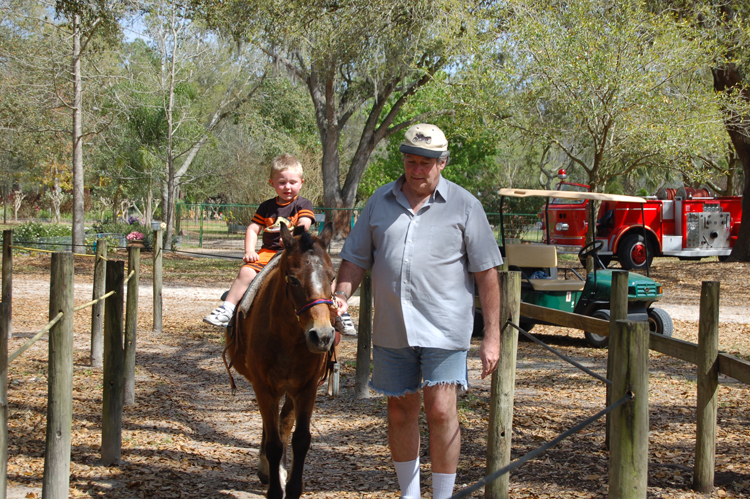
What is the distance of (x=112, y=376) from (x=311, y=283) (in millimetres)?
1943

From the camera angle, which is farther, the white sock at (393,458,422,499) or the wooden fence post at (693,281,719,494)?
the wooden fence post at (693,281,719,494)

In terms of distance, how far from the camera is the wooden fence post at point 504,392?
3.88 metres

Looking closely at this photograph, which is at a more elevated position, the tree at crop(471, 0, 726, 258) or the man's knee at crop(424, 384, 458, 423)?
the tree at crop(471, 0, 726, 258)

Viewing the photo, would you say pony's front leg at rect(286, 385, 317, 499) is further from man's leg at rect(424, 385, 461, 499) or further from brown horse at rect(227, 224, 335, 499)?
man's leg at rect(424, 385, 461, 499)

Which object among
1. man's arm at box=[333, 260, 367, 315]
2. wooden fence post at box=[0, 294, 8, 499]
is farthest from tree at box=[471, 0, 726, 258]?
wooden fence post at box=[0, 294, 8, 499]

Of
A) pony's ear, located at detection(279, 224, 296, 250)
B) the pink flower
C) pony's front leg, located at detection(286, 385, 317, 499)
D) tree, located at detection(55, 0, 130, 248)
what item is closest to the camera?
pony's ear, located at detection(279, 224, 296, 250)

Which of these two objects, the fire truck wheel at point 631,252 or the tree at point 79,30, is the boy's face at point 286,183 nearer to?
the tree at point 79,30

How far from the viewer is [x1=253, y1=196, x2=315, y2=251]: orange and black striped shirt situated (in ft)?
16.1

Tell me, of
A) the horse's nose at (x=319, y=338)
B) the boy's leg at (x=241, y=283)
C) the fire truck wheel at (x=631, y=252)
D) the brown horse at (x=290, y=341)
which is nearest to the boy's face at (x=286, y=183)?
the boy's leg at (x=241, y=283)

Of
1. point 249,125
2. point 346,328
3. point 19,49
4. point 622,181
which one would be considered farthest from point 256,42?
point 622,181

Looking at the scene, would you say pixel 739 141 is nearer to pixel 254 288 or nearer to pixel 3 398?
pixel 254 288

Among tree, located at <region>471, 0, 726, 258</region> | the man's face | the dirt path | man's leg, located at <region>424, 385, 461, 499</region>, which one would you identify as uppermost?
tree, located at <region>471, 0, 726, 258</region>

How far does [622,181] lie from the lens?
47.7 metres

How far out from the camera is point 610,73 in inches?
578
